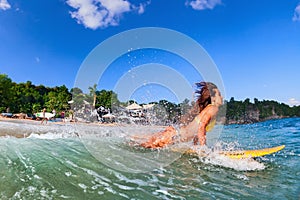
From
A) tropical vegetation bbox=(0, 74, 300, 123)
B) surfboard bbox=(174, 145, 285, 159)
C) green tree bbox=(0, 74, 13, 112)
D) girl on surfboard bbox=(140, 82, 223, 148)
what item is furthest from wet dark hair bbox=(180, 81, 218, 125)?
green tree bbox=(0, 74, 13, 112)

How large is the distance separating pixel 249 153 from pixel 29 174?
4768 mm

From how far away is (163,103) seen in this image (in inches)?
405

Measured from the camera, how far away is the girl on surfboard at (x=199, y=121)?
6.70m

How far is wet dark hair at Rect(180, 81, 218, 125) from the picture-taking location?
6840mm

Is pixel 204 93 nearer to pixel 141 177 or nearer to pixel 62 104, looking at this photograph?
pixel 141 177

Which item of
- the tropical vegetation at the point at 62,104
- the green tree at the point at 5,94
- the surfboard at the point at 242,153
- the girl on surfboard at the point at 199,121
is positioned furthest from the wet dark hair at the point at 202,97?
the green tree at the point at 5,94

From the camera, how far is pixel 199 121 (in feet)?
22.2

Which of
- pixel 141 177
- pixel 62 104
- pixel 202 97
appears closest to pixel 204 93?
pixel 202 97

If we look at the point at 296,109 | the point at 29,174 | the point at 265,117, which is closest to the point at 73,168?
the point at 29,174

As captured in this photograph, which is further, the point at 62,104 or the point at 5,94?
the point at 62,104

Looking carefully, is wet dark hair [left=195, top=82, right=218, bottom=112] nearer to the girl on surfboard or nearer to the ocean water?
the girl on surfboard

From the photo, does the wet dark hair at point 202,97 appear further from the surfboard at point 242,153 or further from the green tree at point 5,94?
the green tree at point 5,94

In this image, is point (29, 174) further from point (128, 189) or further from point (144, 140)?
point (144, 140)

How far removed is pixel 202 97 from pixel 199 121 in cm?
75
